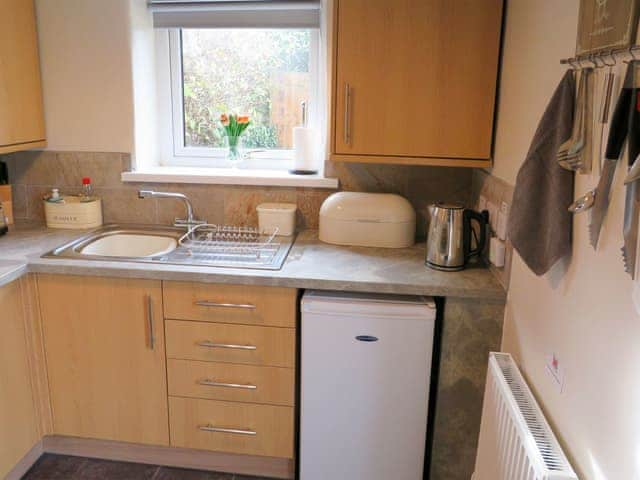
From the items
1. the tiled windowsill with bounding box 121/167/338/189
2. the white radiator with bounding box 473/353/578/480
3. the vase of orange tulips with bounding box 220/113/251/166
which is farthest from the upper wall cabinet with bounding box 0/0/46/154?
the white radiator with bounding box 473/353/578/480

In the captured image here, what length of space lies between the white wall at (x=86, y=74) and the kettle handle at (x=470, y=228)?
147 cm

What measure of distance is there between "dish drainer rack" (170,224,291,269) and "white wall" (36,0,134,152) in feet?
1.70

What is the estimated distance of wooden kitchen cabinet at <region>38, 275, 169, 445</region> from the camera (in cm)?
197

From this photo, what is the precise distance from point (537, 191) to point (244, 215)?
1.41 meters

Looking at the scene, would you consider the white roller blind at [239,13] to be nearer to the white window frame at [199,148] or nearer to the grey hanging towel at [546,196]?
the white window frame at [199,148]

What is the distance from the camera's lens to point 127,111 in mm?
2418

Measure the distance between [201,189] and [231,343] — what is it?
797mm

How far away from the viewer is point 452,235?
1929mm

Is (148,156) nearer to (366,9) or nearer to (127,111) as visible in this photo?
(127,111)

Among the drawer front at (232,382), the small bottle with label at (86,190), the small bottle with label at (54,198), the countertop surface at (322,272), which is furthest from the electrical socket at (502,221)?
the small bottle with label at (54,198)

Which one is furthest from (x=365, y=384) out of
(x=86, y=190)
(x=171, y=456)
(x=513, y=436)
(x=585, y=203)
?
→ (x=86, y=190)

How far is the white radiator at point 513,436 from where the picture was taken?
1183 millimetres

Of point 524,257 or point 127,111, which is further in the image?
point 127,111

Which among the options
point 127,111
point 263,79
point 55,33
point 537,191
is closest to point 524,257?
point 537,191
